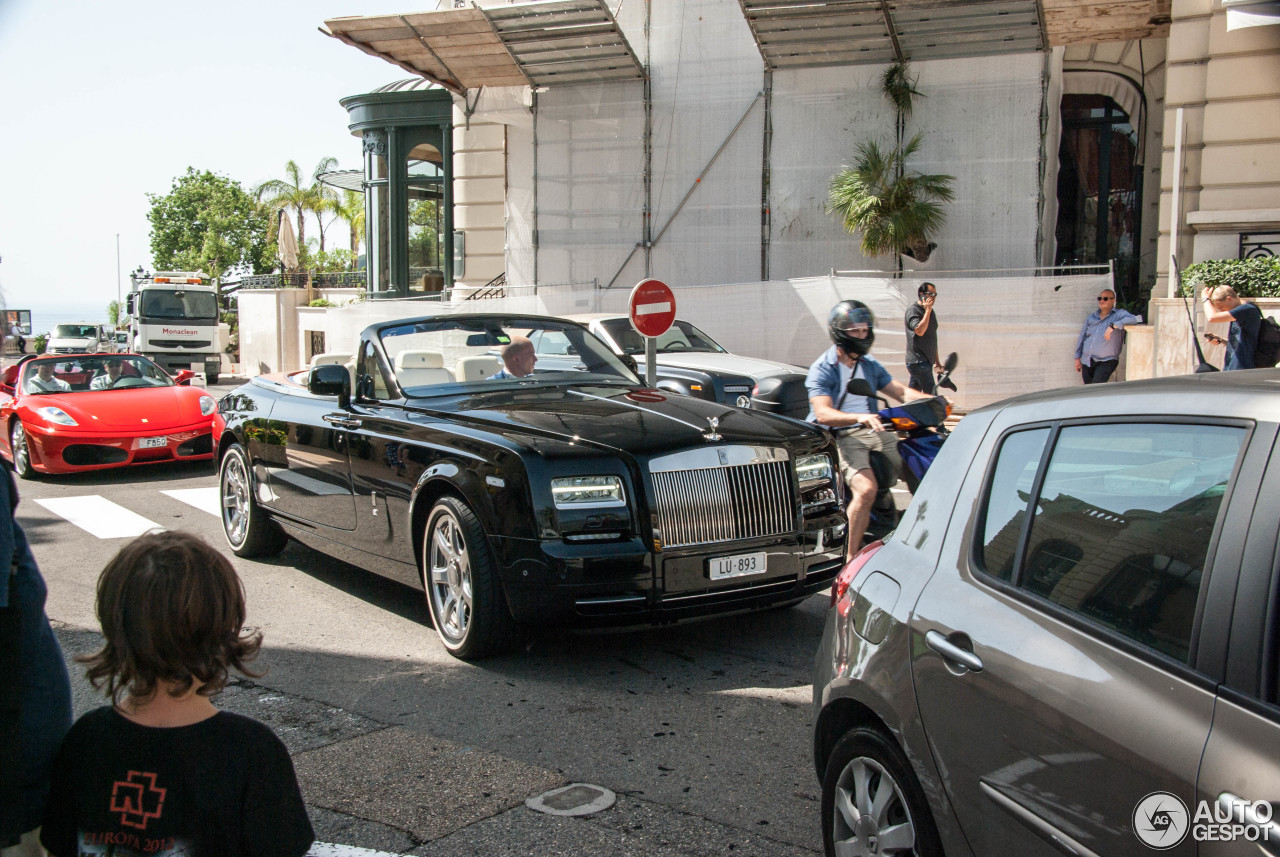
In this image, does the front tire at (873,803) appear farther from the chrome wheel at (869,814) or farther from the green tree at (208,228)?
the green tree at (208,228)

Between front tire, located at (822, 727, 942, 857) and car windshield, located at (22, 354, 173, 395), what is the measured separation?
11.1m

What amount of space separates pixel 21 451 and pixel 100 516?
9.49 feet

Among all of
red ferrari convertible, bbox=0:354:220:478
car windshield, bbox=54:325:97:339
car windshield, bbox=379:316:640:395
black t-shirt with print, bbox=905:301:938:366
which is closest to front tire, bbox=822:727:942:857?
car windshield, bbox=379:316:640:395

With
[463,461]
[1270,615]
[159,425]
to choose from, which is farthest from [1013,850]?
[159,425]

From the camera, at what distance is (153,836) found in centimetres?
191

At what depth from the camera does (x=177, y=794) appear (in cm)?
191

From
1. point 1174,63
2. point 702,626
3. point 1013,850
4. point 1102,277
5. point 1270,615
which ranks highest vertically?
point 1174,63

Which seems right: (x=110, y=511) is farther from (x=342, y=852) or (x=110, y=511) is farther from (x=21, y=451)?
(x=342, y=852)

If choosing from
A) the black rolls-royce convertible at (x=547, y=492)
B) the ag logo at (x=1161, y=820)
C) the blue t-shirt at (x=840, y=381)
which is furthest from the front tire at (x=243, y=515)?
the ag logo at (x=1161, y=820)

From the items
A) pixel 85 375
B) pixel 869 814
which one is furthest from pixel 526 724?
pixel 85 375

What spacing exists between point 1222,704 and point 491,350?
5.41 metres

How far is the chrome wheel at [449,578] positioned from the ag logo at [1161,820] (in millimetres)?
3743

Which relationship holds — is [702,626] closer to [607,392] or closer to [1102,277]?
[607,392]

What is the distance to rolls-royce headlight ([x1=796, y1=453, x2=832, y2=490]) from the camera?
219 inches
